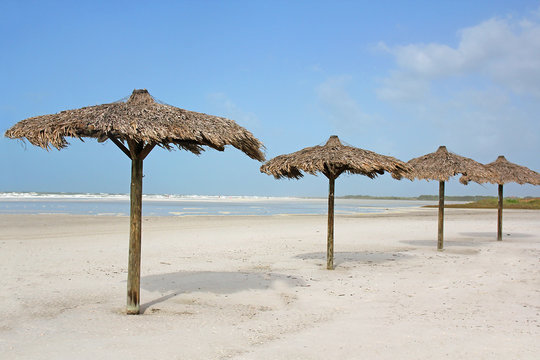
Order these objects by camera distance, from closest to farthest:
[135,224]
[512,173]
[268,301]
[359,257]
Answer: [135,224] → [268,301] → [359,257] → [512,173]

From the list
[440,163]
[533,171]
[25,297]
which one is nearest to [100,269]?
[25,297]

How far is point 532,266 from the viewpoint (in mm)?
9570

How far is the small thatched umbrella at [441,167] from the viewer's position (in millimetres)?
11586

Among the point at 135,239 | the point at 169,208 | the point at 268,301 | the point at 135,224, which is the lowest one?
the point at 268,301

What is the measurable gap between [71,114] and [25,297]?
2928 millimetres

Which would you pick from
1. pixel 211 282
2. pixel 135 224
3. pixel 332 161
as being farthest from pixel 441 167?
pixel 135 224

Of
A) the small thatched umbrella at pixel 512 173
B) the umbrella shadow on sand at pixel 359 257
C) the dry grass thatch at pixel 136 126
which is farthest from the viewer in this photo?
the small thatched umbrella at pixel 512 173

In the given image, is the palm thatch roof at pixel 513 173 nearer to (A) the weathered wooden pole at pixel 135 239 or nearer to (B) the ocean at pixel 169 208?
(A) the weathered wooden pole at pixel 135 239

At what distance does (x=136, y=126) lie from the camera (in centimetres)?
519

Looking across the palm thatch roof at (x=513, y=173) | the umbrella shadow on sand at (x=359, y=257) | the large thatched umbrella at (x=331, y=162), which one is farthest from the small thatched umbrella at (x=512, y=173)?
the large thatched umbrella at (x=331, y=162)

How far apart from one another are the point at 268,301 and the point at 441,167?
711cm

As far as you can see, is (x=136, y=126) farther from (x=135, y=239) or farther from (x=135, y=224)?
(x=135, y=239)

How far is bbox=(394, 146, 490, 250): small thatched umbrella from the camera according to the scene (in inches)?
456

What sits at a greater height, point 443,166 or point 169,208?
point 443,166
